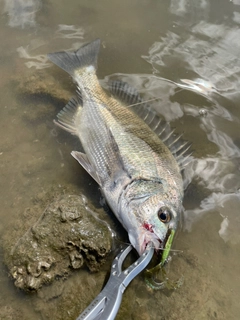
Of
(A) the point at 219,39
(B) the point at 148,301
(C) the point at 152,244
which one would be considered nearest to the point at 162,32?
(A) the point at 219,39

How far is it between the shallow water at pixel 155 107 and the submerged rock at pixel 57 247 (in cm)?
16

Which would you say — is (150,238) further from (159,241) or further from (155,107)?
(155,107)

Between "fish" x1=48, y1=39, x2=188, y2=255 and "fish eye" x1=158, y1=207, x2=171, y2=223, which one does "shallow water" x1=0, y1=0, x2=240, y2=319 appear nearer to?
"fish" x1=48, y1=39, x2=188, y2=255

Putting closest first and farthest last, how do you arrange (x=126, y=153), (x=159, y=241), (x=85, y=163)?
(x=159, y=241) → (x=126, y=153) → (x=85, y=163)

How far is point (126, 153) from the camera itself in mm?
3250

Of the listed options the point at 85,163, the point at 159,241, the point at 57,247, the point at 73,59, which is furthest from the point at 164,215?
the point at 73,59

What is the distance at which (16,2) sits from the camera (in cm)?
522

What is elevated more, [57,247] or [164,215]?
[164,215]

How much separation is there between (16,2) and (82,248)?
4313mm

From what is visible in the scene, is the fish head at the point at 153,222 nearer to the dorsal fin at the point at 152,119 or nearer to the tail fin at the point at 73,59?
the dorsal fin at the point at 152,119

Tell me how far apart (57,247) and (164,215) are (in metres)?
0.95

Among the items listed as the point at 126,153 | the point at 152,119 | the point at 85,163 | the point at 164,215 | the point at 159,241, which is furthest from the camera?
the point at 152,119

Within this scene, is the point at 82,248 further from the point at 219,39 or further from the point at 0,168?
the point at 219,39

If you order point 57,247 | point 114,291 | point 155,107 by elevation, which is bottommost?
point 57,247
